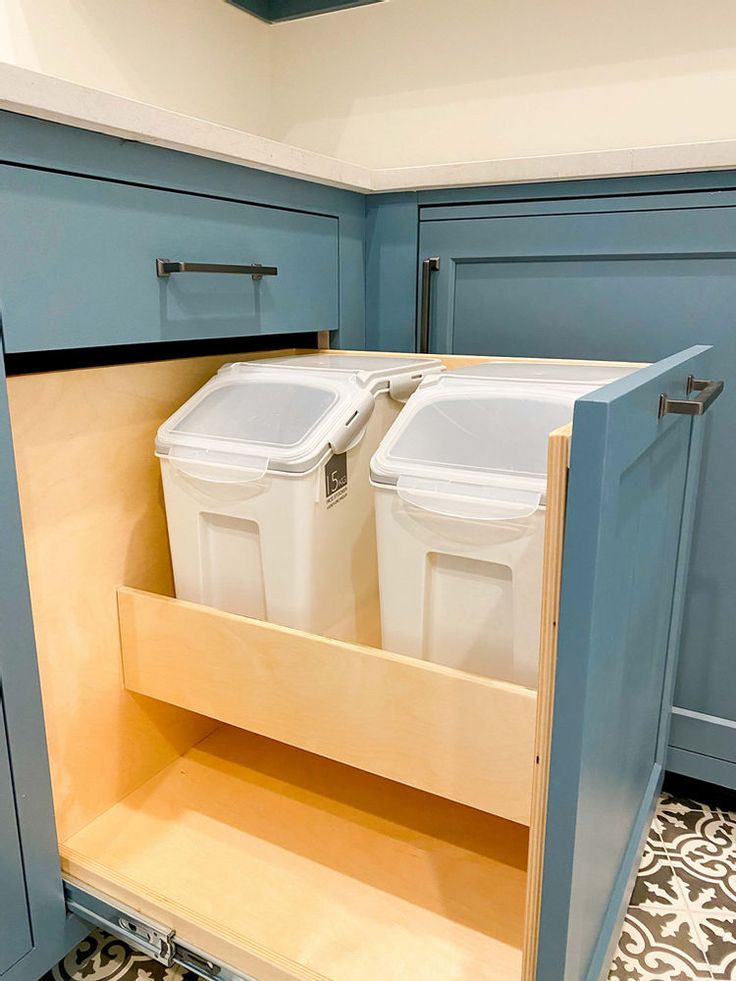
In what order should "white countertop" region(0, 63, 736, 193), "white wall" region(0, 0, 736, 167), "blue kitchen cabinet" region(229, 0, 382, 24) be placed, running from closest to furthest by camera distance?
"white countertop" region(0, 63, 736, 193), "white wall" region(0, 0, 736, 167), "blue kitchen cabinet" region(229, 0, 382, 24)

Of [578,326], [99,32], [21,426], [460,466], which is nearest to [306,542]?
[460,466]

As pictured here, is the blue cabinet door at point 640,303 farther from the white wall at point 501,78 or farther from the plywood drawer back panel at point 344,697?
the plywood drawer back panel at point 344,697

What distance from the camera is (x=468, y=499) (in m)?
0.77

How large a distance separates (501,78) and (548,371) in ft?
2.77

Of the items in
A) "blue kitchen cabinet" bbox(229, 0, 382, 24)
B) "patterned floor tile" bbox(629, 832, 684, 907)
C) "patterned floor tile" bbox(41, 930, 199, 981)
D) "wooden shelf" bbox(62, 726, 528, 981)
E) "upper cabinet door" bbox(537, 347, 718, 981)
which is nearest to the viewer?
"upper cabinet door" bbox(537, 347, 718, 981)

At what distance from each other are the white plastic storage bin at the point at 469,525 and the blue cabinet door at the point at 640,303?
324 millimetres

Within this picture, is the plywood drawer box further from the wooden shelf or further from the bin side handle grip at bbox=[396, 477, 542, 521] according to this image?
the bin side handle grip at bbox=[396, 477, 542, 521]

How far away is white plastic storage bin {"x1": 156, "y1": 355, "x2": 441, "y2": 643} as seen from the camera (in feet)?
2.86

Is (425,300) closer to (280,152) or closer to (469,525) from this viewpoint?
(280,152)

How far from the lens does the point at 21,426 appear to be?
806 millimetres

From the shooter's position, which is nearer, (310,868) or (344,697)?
(344,697)

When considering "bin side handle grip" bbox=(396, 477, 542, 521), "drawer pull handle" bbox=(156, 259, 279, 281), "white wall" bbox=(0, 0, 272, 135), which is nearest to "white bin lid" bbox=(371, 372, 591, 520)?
"bin side handle grip" bbox=(396, 477, 542, 521)

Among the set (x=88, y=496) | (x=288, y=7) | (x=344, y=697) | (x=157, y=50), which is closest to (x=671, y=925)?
(x=344, y=697)

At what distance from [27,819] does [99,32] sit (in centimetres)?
130
